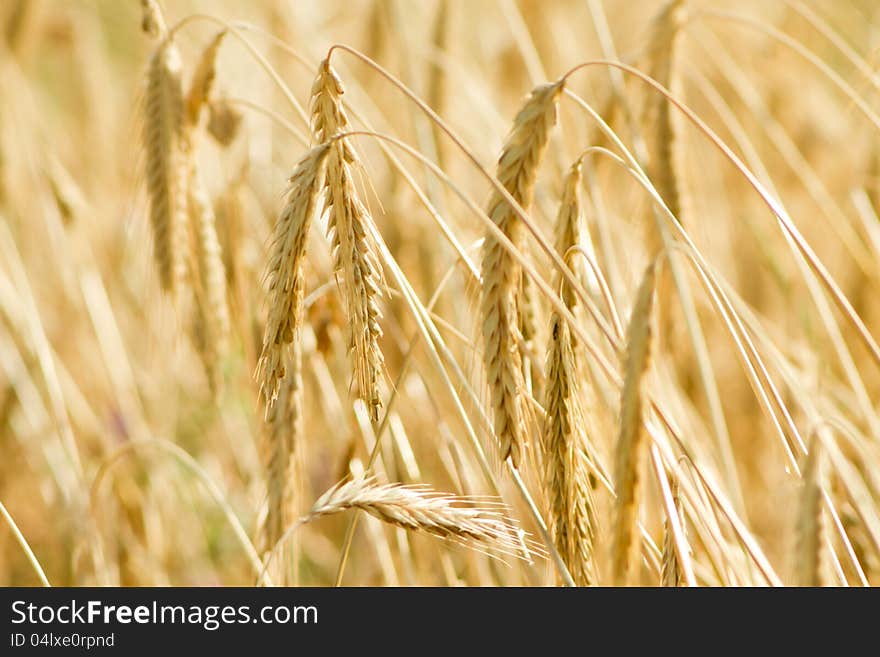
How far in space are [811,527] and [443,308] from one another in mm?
1260

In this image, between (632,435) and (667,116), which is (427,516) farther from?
(667,116)

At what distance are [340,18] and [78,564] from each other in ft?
5.55

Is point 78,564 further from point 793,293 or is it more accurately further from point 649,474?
point 793,293

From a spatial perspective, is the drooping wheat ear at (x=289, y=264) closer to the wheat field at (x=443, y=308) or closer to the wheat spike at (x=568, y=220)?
the wheat field at (x=443, y=308)

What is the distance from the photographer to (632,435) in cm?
69

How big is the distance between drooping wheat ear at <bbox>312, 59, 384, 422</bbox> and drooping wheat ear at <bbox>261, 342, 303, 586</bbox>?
1.14ft

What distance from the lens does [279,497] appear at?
1213 millimetres

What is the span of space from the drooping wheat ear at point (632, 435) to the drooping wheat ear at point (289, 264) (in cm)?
32

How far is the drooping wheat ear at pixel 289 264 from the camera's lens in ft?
2.78

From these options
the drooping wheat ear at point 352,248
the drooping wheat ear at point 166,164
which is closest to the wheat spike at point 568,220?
the drooping wheat ear at point 352,248

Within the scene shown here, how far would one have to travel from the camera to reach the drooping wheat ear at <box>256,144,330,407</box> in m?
0.85

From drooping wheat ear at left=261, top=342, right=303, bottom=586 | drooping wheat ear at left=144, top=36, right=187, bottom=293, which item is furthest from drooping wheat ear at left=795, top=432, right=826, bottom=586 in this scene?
drooping wheat ear at left=144, top=36, right=187, bottom=293
